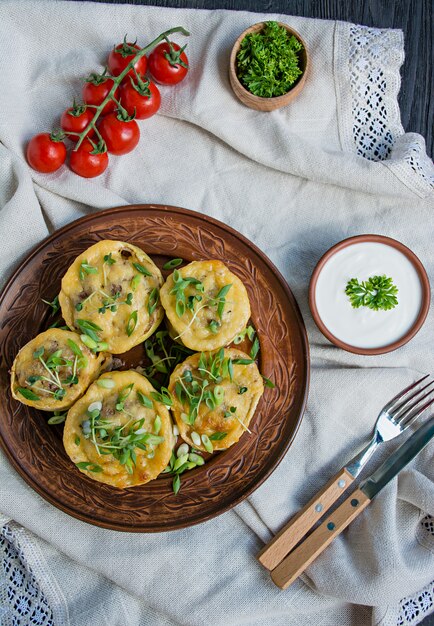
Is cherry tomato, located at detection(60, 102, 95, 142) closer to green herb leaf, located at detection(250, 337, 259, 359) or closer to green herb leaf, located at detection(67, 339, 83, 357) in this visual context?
green herb leaf, located at detection(67, 339, 83, 357)

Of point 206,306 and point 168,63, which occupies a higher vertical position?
point 168,63

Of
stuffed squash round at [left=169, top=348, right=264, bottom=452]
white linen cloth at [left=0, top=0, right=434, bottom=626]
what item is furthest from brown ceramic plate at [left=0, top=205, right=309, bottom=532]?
stuffed squash round at [left=169, top=348, right=264, bottom=452]

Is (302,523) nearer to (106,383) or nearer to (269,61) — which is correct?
(106,383)

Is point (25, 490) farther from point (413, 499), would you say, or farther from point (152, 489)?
point (413, 499)

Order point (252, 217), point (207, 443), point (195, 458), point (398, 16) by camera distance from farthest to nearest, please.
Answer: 1. point (398, 16)
2. point (252, 217)
3. point (195, 458)
4. point (207, 443)

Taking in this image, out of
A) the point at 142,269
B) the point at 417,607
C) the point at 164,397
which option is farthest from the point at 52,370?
the point at 417,607

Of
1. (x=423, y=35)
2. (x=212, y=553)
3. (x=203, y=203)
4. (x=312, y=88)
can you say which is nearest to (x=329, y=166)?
(x=312, y=88)
